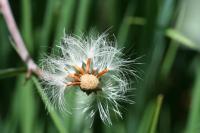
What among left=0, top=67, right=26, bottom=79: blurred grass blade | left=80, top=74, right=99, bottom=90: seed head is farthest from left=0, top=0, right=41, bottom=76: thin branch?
left=80, top=74, right=99, bottom=90: seed head

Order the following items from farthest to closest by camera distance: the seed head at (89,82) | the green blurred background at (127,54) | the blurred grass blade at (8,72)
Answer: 1. the green blurred background at (127,54)
2. the blurred grass blade at (8,72)
3. the seed head at (89,82)

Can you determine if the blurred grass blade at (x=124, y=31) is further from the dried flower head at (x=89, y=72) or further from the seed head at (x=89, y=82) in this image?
the seed head at (x=89, y=82)

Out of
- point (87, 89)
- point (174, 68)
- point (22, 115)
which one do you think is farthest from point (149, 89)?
point (174, 68)

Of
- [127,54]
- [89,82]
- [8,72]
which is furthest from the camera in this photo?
[127,54]

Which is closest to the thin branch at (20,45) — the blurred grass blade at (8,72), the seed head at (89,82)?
the blurred grass blade at (8,72)

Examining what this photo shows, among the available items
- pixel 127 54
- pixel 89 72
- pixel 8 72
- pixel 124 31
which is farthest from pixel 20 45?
pixel 127 54

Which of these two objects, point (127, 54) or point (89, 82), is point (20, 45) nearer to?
point (89, 82)

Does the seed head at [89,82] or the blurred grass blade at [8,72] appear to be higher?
the seed head at [89,82]
